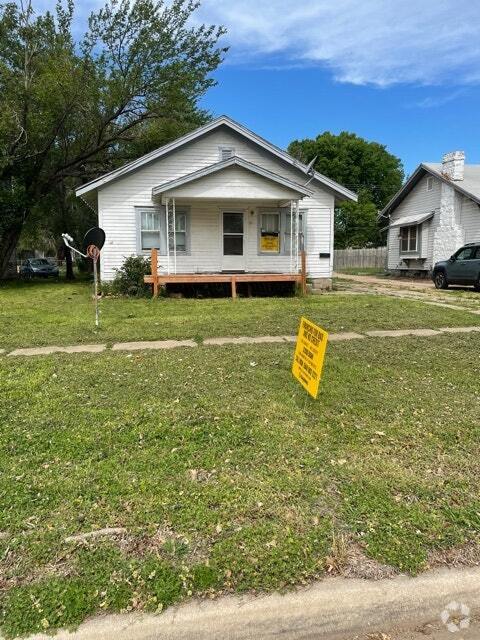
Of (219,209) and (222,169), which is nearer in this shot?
(222,169)

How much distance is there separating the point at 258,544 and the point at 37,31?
21755 millimetres

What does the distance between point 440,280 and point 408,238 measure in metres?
9.51

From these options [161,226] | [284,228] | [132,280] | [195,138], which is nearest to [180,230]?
[161,226]

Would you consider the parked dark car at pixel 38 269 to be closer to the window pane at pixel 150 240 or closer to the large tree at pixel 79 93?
the large tree at pixel 79 93

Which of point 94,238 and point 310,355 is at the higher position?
point 94,238

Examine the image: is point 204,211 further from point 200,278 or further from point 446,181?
point 446,181

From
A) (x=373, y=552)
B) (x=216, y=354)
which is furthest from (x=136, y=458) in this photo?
(x=216, y=354)

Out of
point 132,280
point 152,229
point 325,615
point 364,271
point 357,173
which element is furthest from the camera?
point 357,173

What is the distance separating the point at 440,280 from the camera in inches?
701

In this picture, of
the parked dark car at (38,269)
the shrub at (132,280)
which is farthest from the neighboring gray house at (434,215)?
the parked dark car at (38,269)

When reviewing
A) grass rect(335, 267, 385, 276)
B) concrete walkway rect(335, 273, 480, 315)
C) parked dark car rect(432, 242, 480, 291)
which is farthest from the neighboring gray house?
parked dark car rect(432, 242, 480, 291)

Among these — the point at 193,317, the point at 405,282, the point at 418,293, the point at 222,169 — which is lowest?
the point at 193,317

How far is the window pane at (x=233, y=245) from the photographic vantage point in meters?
15.5

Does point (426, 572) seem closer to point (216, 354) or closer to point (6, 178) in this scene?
point (216, 354)
